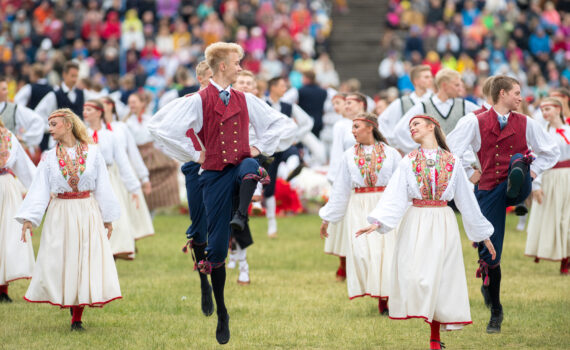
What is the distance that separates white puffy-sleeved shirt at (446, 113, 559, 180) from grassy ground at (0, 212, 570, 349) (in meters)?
1.38

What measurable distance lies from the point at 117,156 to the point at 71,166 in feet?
7.52

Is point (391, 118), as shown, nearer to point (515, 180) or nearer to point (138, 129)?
point (515, 180)

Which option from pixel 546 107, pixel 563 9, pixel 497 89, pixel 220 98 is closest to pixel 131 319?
pixel 220 98

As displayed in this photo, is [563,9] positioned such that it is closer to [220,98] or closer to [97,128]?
[97,128]

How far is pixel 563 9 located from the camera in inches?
1054

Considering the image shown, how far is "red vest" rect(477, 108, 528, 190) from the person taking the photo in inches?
299

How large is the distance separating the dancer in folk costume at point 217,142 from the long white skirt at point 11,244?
256cm

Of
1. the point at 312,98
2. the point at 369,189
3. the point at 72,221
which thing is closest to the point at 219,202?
the point at 72,221

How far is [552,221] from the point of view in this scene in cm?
1028

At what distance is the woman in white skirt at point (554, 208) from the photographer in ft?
33.4

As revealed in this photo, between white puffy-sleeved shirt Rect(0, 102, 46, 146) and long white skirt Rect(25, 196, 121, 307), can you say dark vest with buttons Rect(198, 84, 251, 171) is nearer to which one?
long white skirt Rect(25, 196, 121, 307)

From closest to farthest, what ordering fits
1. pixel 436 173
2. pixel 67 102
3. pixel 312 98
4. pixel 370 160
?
pixel 436 173, pixel 370 160, pixel 67 102, pixel 312 98

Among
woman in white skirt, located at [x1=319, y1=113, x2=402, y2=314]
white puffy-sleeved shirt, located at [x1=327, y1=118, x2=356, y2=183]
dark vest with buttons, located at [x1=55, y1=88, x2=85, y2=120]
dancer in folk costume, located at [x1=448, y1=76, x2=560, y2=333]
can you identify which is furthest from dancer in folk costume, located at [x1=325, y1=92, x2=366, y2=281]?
dark vest with buttons, located at [x1=55, y1=88, x2=85, y2=120]

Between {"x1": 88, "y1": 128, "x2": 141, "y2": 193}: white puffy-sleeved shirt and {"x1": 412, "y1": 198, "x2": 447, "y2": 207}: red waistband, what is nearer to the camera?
{"x1": 412, "y1": 198, "x2": 447, "y2": 207}: red waistband
